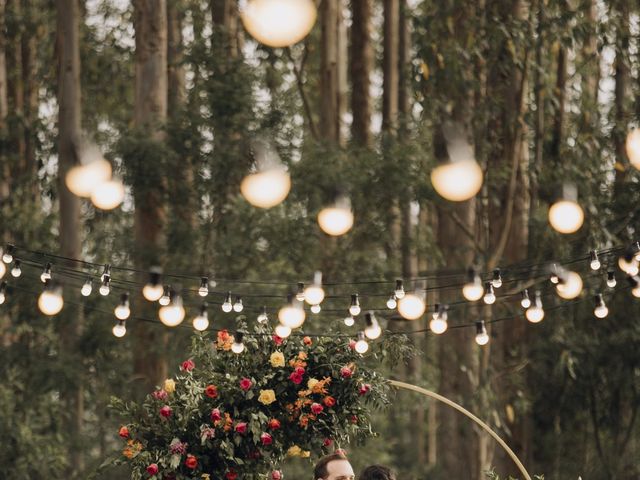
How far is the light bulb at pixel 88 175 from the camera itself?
349 cm

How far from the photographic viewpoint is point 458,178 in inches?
116

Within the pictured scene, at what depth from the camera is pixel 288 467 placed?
1066 centimetres

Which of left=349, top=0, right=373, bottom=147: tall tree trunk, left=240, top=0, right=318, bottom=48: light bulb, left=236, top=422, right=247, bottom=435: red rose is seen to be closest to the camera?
left=240, top=0, right=318, bottom=48: light bulb

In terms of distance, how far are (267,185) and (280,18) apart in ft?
4.26

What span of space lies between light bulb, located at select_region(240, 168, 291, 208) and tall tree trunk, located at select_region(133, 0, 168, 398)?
5.85 metres

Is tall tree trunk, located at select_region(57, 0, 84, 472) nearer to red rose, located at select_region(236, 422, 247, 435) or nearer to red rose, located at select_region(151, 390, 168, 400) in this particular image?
red rose, located at select_region(151, 390, 168, 400)

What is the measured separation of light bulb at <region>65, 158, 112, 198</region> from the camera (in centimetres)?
349

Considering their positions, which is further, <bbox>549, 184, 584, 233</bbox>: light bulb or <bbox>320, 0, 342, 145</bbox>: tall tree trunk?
<bbox>320, 0, 342, 145</bbox>: tall tree trunk

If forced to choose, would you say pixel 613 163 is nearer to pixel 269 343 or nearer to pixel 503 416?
pixel 503 416

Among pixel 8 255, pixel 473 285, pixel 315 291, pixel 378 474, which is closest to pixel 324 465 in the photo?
pixel 378 474

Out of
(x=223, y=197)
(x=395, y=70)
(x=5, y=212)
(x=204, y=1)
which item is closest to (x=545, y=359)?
(x=223, y=197)

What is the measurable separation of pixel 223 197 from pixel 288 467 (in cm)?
329

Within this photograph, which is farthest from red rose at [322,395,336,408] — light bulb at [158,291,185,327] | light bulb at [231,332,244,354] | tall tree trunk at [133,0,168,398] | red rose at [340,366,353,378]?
tall tree trunk at [133,0,168,398]

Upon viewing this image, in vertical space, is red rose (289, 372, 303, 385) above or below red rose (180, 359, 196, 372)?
below
